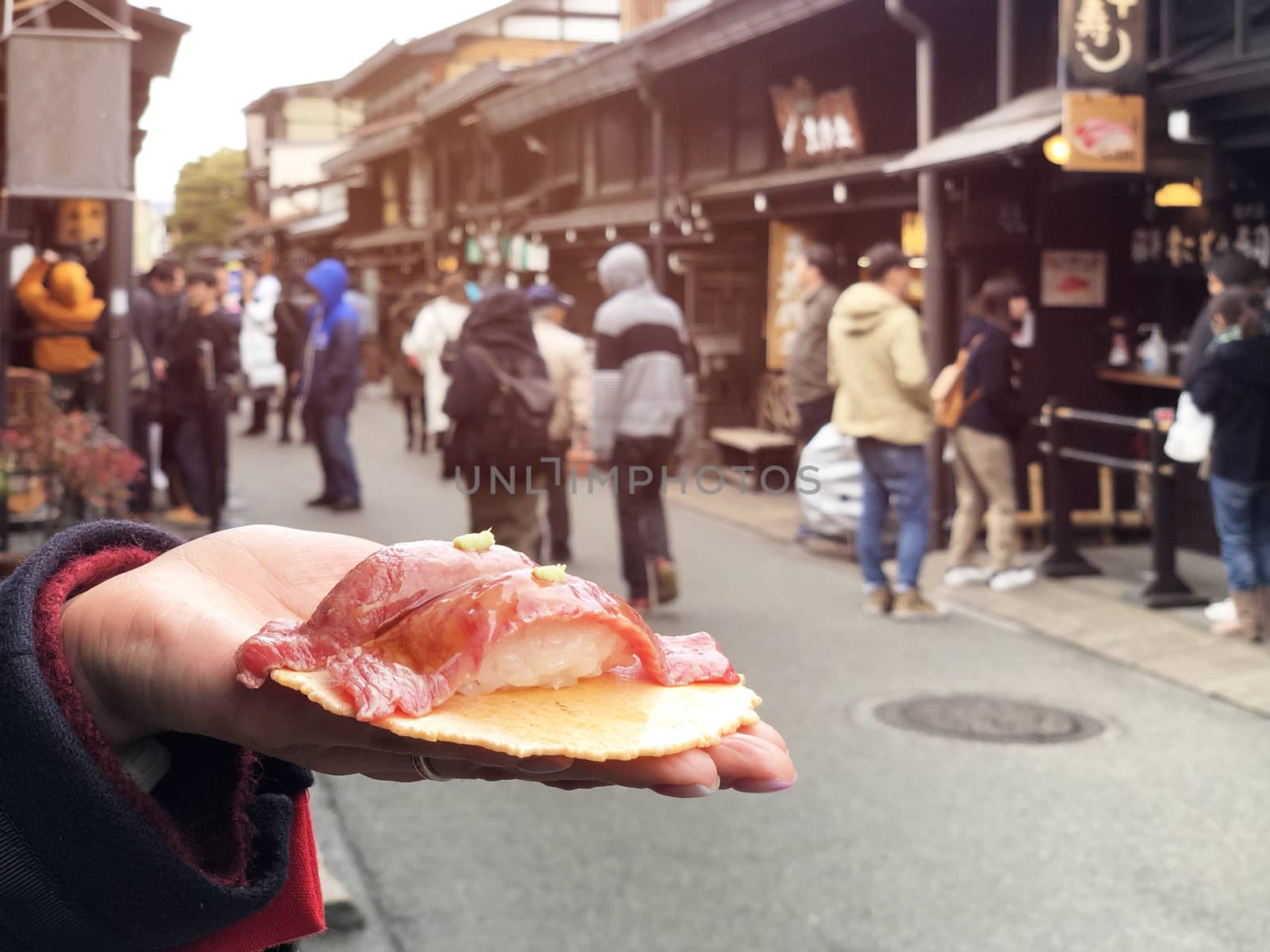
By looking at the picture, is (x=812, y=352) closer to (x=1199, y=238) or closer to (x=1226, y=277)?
(x=1199, y=238)

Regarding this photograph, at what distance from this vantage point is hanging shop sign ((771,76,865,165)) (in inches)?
504

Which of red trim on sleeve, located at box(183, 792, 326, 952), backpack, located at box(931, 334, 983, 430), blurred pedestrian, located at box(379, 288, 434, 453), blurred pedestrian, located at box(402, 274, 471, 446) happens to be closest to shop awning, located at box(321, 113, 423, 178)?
blurred pedestrian, located at box(379, 288, 434, 453)

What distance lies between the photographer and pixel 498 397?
8.20m

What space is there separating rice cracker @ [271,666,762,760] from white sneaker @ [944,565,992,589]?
8877 mm

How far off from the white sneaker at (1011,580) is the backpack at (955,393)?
1053 millimetres

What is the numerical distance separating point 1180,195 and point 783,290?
16.4ft

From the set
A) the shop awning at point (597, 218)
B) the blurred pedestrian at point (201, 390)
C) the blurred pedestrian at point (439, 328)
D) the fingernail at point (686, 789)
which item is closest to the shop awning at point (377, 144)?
the shop awning at point (597, 218)

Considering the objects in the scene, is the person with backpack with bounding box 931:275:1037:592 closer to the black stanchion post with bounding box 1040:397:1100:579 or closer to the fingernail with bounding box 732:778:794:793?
the black stanchion post with bounding box 1040:397:1100:579

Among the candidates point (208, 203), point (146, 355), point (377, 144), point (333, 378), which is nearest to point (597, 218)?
point (333, 378)

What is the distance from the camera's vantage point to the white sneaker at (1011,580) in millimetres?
9578

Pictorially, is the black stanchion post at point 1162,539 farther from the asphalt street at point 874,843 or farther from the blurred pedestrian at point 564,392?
the blurred pedestrian at point 564,392

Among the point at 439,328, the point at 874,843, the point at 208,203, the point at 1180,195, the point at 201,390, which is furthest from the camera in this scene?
the point at 208,203

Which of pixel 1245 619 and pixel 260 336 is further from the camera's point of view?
pixel 260 336

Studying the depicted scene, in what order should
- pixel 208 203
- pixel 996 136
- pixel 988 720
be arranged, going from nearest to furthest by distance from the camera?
pixel 988 720, pixel 996 136, pixel 208 203
